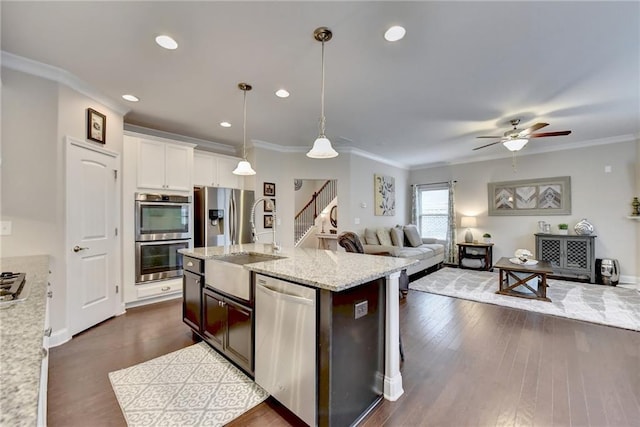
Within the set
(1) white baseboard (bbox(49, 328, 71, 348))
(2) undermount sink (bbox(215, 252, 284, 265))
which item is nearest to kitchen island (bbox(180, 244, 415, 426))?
(2) undermount sink (bbox(215, 252, 284, 265))

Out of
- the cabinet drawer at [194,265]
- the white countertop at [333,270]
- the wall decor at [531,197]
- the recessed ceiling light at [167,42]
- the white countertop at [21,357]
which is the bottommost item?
the cabinet drawer at [194,265]

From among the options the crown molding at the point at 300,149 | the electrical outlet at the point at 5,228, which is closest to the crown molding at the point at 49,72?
the electrical outlet at the point at 5,228

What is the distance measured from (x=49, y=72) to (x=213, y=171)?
232cm

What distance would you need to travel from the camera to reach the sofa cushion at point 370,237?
5586 mm

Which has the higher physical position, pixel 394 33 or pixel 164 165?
pixel 394 33

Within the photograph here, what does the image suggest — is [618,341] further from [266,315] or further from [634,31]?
[266,315]

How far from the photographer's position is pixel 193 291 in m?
2.64

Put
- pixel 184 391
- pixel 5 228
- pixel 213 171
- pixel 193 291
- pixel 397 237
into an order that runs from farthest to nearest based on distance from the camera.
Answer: pixel 397 237 → pixel 213 171 → pixel 193 291 → pixel 5 228 → pixel 184 391

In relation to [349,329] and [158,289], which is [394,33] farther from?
[158,289]

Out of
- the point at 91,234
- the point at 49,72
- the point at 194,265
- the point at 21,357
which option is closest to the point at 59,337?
the point at 91,234

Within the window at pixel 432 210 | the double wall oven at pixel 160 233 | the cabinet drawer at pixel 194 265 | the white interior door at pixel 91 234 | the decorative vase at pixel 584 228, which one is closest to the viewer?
the cabinet drawer at pixel 194 265

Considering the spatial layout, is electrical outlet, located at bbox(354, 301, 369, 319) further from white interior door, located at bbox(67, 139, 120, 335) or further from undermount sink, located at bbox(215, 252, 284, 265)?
white interior door, located at bbox(67, 139, 120, 335)

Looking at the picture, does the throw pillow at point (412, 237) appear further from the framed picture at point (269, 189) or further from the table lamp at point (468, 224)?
the framed picture at point (269, 189)

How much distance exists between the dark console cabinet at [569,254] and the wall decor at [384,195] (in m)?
3.01
